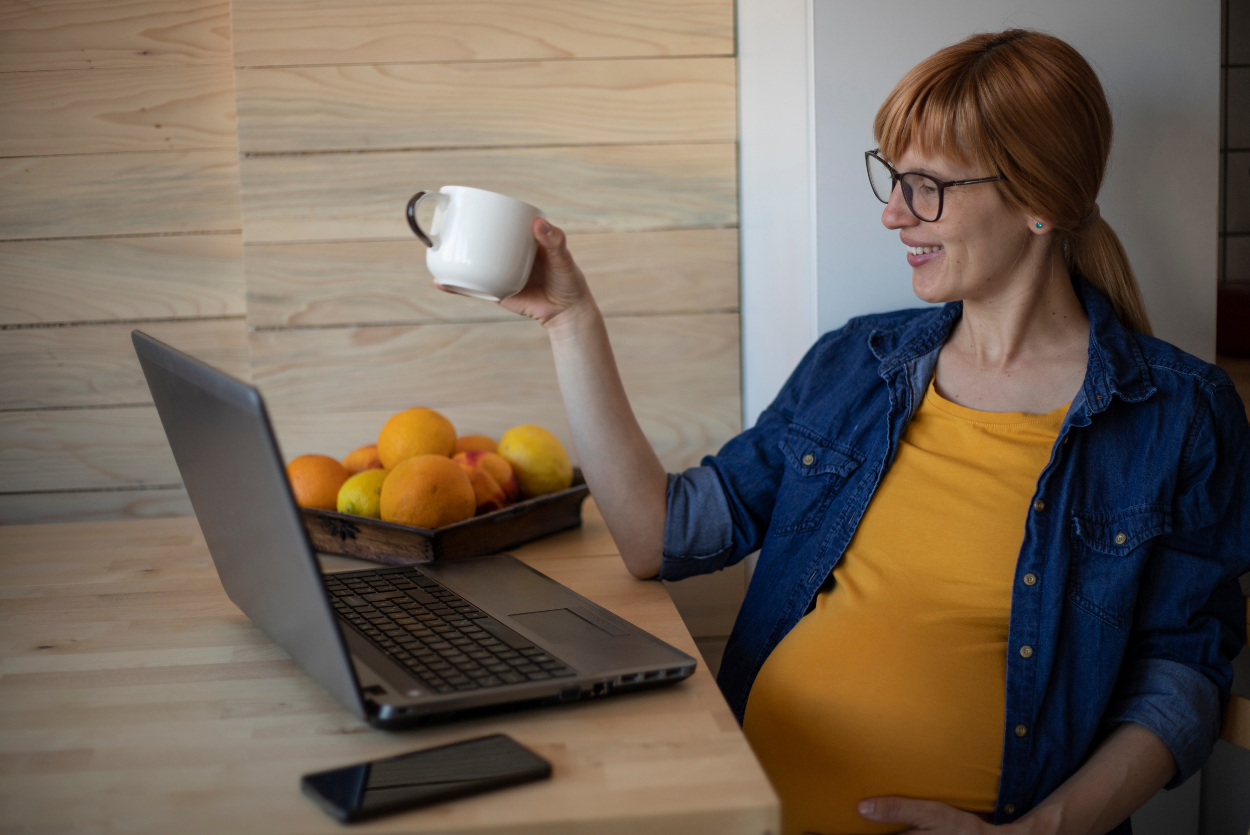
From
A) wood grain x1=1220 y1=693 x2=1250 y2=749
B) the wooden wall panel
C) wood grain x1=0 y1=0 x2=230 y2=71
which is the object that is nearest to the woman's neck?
wood grain x1=1220 y1=693 x2=1250 y2=749

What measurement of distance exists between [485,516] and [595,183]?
0.55m

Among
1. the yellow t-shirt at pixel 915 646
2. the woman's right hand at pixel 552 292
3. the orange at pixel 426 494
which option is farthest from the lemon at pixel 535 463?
the yellow t-shirt at pixel 915 646

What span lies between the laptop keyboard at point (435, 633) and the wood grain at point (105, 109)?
32.5 inches

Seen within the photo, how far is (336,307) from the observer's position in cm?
140

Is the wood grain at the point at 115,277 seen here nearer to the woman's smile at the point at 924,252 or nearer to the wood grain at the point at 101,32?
the wood grain at the point at 101,32

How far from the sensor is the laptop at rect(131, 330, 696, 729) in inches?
24.6

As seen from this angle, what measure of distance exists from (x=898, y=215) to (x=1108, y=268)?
0.27 m

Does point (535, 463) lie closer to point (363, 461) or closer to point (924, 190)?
point (363, 461)

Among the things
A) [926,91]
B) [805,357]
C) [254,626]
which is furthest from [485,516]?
[926,91]

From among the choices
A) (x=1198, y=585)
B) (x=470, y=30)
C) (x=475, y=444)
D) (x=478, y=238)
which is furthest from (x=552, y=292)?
(x=1198, y=585)

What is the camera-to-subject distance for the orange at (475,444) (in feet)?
4.21

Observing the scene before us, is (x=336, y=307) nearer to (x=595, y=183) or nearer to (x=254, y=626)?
(x=595, y=183)

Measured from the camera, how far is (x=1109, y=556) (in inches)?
37.3

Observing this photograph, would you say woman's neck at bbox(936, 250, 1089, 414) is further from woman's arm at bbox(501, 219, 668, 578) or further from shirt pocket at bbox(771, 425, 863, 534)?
woman's arm at bbox(501, 219, 668, 578)
